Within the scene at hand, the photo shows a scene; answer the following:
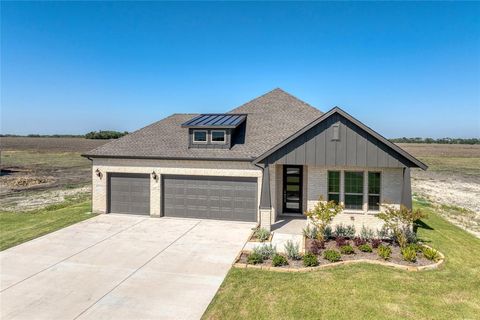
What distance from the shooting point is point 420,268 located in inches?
380

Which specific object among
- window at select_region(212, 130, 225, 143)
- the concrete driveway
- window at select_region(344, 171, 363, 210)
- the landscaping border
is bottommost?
the concrete driveway

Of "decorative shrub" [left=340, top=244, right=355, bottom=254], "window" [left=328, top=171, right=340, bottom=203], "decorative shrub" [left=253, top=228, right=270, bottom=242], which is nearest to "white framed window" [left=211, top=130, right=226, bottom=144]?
"decorative shrub" [left=253, top=228, right=270, bottom=242]

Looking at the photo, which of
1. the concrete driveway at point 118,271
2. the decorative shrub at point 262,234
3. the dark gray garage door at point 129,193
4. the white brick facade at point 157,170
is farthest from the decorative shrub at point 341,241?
the dark gray garage door at point 129,193

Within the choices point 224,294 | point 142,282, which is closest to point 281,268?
point 224,294

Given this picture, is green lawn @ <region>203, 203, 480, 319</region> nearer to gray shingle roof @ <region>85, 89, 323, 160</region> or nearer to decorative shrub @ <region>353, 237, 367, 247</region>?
decorative shrub @ <region>353, 237, 367, 247</region>

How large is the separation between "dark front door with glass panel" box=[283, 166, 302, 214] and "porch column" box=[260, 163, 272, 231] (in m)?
2.64

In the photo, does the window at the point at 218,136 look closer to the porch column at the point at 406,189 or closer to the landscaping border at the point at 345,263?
the landscaping border at the point at 345,263

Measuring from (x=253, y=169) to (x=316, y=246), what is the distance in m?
5.39

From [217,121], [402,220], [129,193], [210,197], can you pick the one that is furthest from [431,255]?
[129,193]

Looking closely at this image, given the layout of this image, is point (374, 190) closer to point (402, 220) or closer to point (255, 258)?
point (402, 220)

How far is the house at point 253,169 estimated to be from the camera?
1284cm

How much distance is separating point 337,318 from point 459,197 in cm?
2258

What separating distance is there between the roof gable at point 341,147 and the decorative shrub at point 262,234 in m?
3.14

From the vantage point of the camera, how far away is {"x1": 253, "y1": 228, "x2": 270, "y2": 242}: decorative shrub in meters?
12.8
